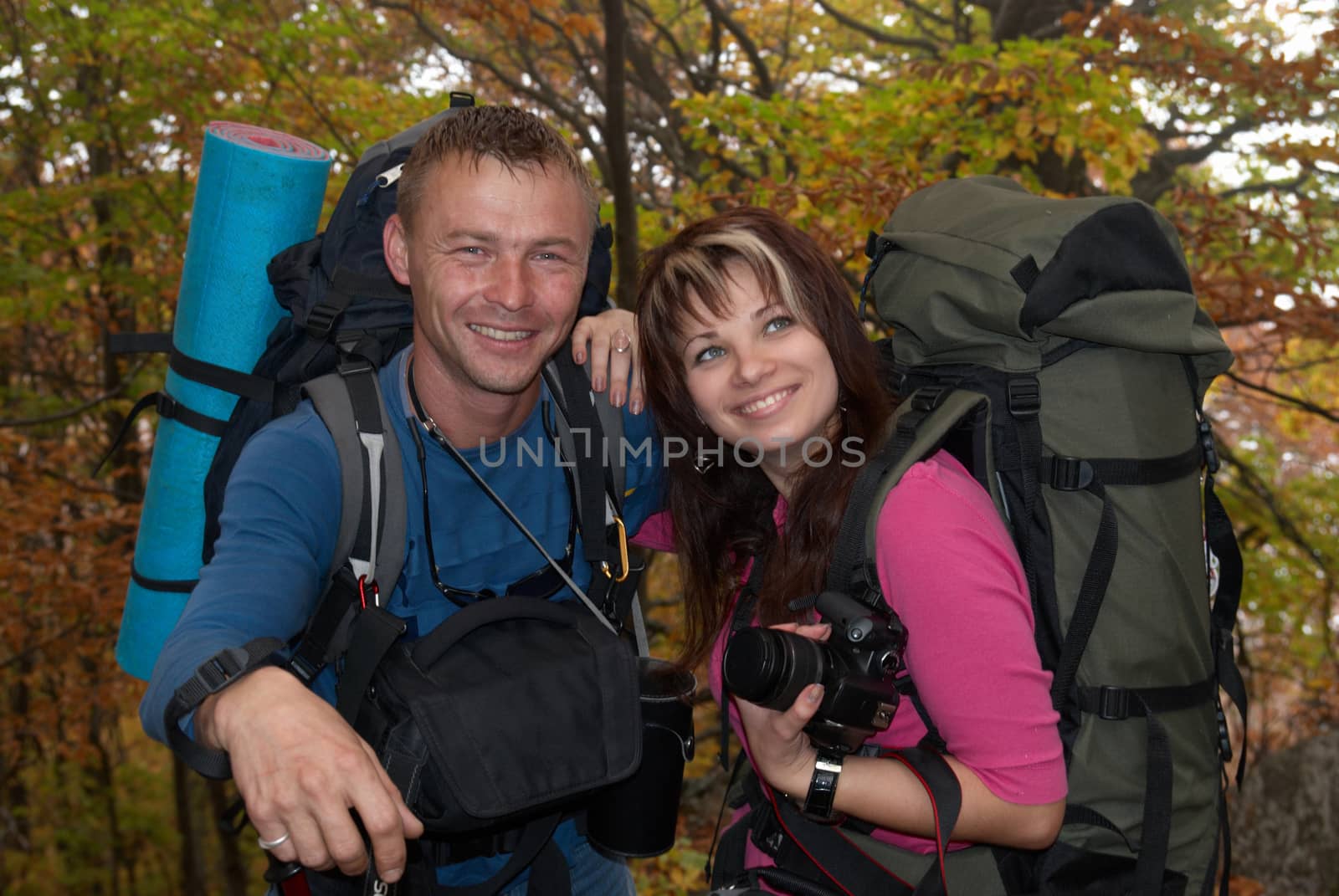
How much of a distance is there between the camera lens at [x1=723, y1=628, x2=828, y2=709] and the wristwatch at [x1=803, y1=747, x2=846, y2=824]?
0.19m

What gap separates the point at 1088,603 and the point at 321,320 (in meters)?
1.84

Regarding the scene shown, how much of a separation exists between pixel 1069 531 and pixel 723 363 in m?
0.81

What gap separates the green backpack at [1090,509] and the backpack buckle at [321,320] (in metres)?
1.35

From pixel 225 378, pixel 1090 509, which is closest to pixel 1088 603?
pixel 1090 509

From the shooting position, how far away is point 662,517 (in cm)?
279

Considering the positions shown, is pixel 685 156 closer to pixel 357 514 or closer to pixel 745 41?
pixel 745 41

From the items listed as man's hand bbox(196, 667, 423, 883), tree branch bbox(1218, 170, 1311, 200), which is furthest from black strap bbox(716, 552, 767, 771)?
tree branch bbox(1218, 170, 1311, 200)

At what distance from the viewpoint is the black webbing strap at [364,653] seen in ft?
6.15

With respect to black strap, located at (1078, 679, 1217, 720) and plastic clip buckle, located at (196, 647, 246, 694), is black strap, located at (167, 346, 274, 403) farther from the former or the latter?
black strap, located at (1078, 679, 1217, 720)

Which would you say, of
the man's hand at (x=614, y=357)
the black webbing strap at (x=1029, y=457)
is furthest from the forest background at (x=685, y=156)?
the black webbing strap at (x=1029, y=457)

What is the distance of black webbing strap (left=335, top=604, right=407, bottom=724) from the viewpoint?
73.8 inches

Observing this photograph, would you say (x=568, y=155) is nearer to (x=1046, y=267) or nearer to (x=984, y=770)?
(x=1046, y=267)

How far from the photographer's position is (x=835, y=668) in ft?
5.74

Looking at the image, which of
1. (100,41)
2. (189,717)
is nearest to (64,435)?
(100,41)
